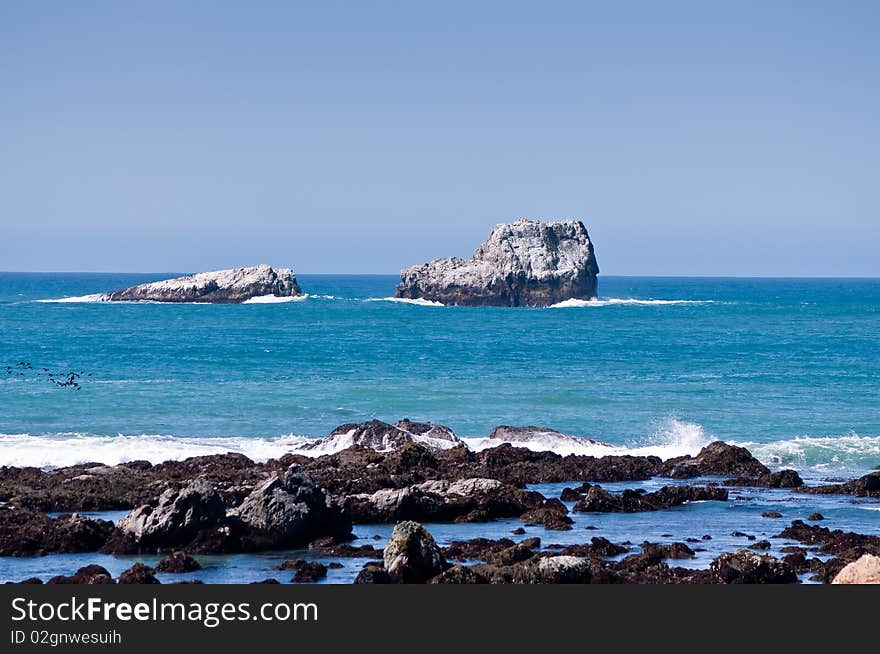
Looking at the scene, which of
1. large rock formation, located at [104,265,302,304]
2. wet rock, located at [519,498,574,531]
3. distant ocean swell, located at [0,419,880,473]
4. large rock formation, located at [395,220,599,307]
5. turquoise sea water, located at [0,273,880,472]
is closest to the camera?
wet rock, located at [519,498,574,531]

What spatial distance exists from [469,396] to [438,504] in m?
29.4

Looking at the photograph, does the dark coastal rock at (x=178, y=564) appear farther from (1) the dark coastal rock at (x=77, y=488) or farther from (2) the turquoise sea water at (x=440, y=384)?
(2) the turquoise sea water at (x=440, y=384)

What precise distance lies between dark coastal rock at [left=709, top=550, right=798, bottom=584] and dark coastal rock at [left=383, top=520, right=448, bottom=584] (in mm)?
5024

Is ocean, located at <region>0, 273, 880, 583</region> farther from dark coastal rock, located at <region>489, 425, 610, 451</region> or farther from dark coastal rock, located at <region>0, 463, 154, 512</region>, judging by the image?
dark coastal rock, located at <region>0, 463, 154, 512</region>

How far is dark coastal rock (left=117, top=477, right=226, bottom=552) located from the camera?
2345 centimetres

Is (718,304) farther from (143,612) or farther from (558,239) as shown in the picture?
(143,612)

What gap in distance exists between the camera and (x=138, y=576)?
811 inches

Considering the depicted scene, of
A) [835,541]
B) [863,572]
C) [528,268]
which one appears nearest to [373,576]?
[863,572]

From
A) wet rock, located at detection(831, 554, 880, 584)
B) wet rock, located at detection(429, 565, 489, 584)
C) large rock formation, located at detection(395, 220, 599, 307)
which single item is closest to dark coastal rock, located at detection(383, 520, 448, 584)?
wet rock, located at detection(429, 565, 489, 584)

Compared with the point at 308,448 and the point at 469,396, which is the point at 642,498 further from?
the point at 469,396

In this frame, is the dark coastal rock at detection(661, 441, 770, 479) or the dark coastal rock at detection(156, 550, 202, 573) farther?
the dark coastal rock at detection(661, 441, 770, 479)

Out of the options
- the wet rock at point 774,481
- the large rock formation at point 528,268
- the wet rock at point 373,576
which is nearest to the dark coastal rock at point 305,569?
the wet rock at point 373,576

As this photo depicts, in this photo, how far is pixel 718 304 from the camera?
178 meters

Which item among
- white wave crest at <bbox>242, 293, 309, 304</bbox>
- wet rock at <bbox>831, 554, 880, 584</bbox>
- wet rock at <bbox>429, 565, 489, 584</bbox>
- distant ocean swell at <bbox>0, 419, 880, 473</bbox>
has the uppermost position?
white wave crest at <bbox>242, 293, 309, 304</bbox>
